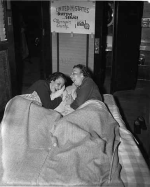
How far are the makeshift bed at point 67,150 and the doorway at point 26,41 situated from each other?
3.32m

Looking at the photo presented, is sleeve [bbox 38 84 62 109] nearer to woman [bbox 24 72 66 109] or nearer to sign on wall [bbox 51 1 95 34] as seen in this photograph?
woman [bbox 24 72 66 109]

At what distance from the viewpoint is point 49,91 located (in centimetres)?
256

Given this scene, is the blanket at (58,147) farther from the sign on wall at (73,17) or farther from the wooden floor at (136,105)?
the sign on wall at (73,17)

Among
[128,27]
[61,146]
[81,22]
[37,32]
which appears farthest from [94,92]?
[37,32]

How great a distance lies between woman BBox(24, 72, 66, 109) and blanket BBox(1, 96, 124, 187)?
1.05ft

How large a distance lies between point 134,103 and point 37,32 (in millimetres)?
5711

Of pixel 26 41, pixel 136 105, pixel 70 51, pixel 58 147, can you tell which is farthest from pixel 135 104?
pixel 26 41

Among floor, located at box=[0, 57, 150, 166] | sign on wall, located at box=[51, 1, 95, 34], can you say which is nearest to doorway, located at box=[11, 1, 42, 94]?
floor, located at box=[0, 57, 150, 166]

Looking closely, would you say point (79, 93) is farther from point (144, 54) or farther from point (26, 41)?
point (26, 41)

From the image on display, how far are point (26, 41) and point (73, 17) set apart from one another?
421 cm

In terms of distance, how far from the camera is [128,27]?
4.64 m

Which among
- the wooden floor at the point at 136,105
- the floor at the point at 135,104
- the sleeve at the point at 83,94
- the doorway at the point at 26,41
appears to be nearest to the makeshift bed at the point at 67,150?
the sleeve at the point at 83,94

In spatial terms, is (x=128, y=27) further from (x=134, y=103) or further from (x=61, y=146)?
(x=61, y=146)

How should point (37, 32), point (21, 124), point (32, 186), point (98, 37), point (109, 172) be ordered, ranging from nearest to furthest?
point (32, 186) < point (109, 172) < point (21, 124) < point (98, 37) < point (37, 32)
